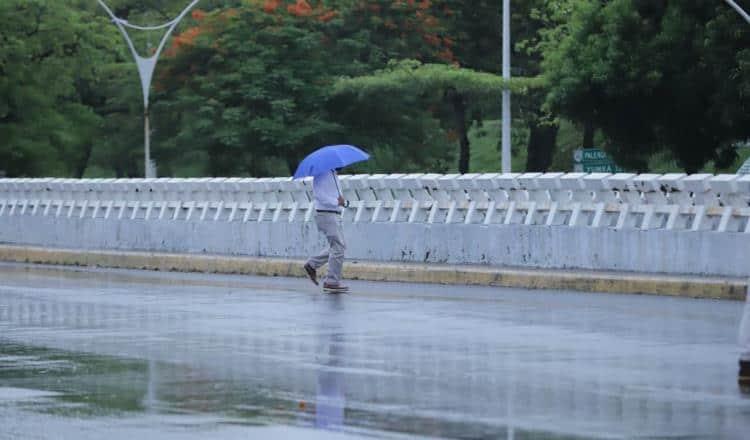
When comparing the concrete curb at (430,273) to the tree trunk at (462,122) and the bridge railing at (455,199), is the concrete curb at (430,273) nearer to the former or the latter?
the bridge railing at (455,199)

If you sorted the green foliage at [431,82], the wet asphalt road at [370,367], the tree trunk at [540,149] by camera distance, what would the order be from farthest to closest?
the tree trunk at [540,149] → the green foliage at [431,82] → the wet asphalt road at [370,367]

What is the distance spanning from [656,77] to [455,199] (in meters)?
14.4

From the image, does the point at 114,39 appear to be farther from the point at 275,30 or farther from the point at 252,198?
the point at 252,198

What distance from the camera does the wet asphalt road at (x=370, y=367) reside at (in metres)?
10.1

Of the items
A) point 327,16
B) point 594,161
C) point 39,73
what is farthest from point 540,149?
point 39,73

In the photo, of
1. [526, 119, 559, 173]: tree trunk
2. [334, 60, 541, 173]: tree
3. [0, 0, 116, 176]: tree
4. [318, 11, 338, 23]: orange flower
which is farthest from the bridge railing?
[0, 0, 116, 176]: tree

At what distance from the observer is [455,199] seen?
90.9ft

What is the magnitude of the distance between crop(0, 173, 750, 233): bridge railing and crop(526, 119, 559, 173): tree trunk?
27.4m

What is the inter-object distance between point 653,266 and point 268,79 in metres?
38.3

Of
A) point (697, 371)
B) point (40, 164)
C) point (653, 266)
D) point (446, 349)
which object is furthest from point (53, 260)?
Result: point (40, 164)

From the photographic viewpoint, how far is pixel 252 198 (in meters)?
32.0

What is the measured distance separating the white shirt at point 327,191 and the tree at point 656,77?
1750cm

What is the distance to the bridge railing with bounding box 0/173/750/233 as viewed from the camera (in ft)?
78.4

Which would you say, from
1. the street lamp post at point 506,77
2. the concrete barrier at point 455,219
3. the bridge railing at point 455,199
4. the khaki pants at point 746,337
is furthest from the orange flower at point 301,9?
the khaki pants at point 746,337
